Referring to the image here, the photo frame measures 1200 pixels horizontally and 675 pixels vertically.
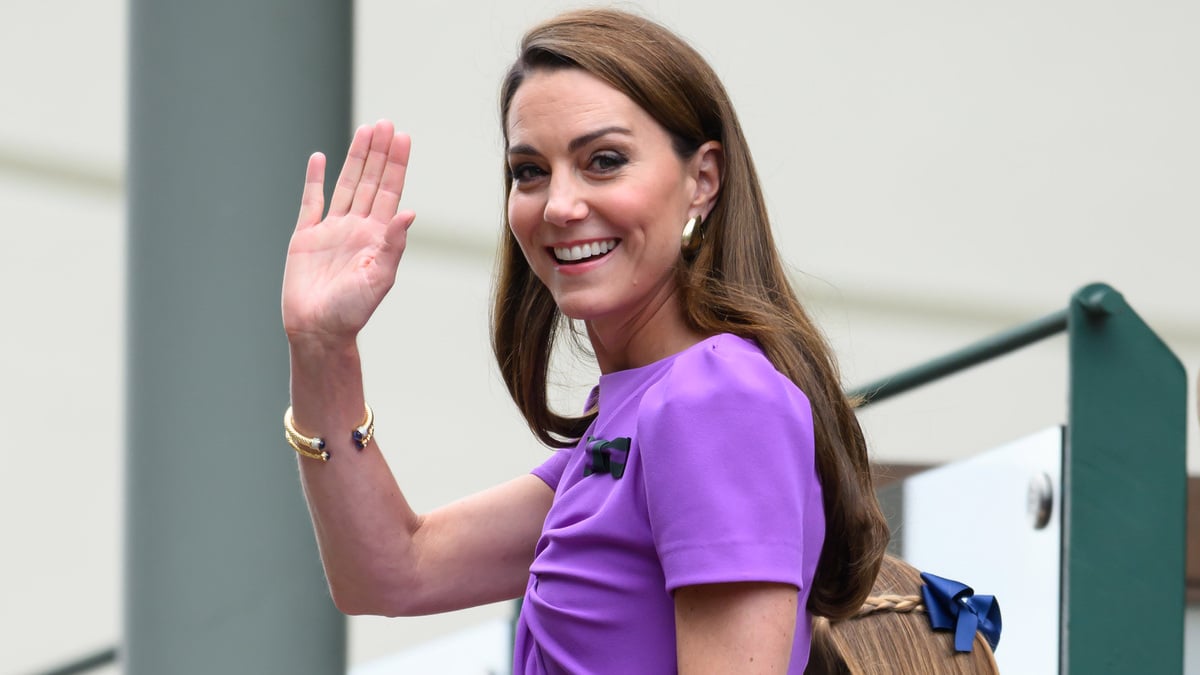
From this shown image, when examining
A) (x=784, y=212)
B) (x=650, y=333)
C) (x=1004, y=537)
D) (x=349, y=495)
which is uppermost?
(x=784, y=212)

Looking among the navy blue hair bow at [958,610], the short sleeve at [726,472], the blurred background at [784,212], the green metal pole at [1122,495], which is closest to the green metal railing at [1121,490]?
the green metal pole at [1122,495]

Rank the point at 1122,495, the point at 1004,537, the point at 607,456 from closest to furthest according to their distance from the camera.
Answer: the point at 607,456, the point at 1122,495, the point at 1004,537

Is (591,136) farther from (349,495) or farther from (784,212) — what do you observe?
(784,212)

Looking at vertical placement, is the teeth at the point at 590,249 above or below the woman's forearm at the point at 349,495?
above

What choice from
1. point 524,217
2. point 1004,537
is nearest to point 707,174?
point 524,217

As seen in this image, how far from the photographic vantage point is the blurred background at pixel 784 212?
9.31 m

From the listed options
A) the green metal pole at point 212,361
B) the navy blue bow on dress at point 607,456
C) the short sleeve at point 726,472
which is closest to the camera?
the short sleeve at point 726,472

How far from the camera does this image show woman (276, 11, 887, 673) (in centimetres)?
128

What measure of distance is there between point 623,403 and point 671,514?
185 millimetres

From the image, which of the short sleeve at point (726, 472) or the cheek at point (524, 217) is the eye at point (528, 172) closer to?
the cheek at point (524, 217)

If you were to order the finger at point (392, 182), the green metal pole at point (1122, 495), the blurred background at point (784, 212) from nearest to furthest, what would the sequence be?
the finger at point (392, 182) < the green metal pole at point (1122, 495) < the blurred background at point (784, 212)

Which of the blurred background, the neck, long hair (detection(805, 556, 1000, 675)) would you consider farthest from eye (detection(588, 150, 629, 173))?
the blurred background

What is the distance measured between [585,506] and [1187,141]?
9.11 metres

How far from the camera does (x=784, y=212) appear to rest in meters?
10.0
